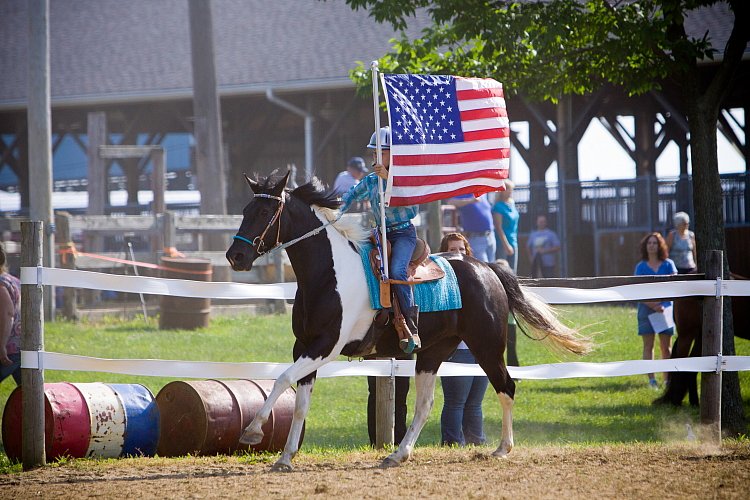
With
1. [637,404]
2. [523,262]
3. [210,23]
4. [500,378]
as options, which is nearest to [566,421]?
[637,404]

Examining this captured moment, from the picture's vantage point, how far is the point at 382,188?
23.0ft

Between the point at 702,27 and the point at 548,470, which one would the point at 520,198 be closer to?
the point at 702,27

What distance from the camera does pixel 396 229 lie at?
7.23 m

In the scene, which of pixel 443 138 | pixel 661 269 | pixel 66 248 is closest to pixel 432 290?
pixel 443 138

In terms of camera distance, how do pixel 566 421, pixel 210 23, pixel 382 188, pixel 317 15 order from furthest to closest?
pixel 317 15
pixel 210 23
pixel 566 421
pixel 382 188

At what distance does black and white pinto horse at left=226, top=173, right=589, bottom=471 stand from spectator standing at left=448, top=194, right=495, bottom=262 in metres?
5.26

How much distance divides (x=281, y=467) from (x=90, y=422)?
1.64 meters

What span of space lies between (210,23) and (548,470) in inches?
625

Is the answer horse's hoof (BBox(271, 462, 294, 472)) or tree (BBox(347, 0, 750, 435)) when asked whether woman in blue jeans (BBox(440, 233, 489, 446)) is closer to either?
horse's hoof (BBox(271, 462, 294, 472))

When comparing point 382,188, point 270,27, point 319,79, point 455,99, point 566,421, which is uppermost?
point 270,27

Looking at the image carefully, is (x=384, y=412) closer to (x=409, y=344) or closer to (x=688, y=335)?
(x=409, y=344)

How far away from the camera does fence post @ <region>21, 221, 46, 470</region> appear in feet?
22.5

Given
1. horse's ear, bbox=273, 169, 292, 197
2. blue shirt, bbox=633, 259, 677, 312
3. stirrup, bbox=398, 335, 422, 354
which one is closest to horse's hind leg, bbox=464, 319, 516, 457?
stirrup, bbox=398, 335, 422, 354

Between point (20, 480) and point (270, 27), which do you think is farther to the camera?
point (270, 27)
